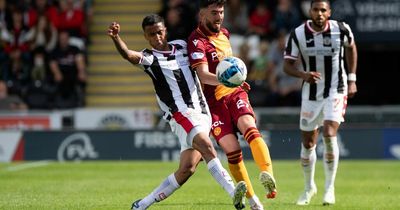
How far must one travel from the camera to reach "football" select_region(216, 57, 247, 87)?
10.2 metres

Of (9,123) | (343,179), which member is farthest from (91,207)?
(9,123)

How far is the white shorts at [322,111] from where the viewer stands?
491 inches

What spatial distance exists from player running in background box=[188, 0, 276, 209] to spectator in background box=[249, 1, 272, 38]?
12.4 metres

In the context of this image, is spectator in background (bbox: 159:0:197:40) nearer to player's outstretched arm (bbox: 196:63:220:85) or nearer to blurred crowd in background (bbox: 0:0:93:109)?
blurred crowd in background (bbox: 0:0:93:109)

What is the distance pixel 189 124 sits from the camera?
34.4ft

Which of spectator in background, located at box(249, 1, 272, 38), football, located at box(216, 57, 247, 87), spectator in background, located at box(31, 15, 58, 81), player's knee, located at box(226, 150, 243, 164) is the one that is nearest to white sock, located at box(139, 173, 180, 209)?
player's knee, located at box(226, 150, 243, 164)

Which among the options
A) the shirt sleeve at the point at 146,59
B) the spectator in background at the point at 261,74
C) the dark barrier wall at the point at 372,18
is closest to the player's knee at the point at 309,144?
the shirt sleeve at the point at 146,59

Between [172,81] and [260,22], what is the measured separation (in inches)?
526

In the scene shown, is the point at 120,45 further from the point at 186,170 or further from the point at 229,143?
the point at 229,143

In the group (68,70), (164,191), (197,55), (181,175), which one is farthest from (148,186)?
(68,70)

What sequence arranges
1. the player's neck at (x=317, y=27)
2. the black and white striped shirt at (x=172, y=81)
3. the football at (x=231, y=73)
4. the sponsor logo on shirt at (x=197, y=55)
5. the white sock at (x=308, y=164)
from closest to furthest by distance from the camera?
the football at (x=231, y=73)
the black and white striped shirt at (x=172, y=81)
the sponsor logo on shirt at (x=197, y=55)
the player's neck at (x=317, y=27)
the white sock at (x=308, y=164)

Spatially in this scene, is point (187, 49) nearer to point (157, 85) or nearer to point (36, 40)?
point (157, 85)

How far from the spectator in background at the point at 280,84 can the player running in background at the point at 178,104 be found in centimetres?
1205

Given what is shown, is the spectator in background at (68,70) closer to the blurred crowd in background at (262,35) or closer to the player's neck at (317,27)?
the blurred crowd in background at (262,35)
